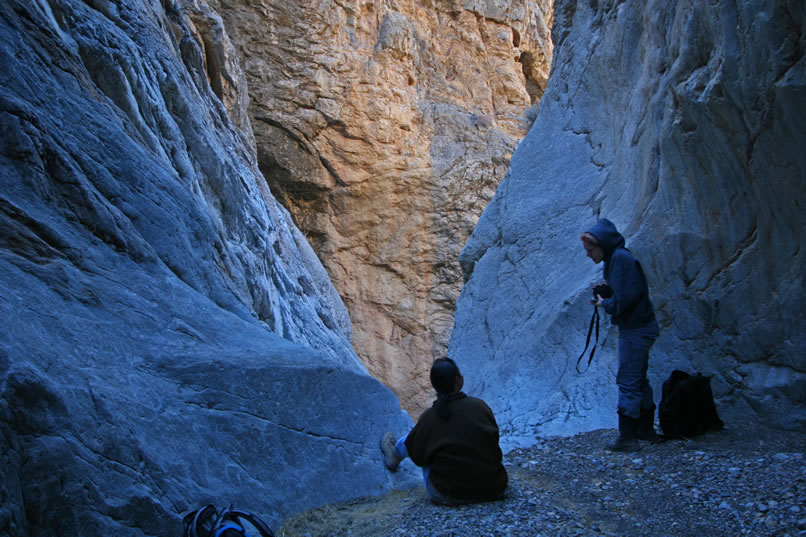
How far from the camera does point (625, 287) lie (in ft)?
13.4

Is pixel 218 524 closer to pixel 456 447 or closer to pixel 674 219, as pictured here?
pixel 456 447

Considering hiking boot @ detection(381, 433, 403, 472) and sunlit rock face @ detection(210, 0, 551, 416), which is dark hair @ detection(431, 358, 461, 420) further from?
sunlit rock face @ detection(210, 0, 551, 416)

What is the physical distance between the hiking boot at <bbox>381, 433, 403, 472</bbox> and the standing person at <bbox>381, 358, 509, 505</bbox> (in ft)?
1.44

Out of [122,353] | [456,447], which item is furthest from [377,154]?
[456,447]

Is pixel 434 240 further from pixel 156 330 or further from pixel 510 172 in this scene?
pixel 156 330

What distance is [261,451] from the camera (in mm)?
3197

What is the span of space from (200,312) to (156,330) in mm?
503

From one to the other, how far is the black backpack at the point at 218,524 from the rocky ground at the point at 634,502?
1.45 feet

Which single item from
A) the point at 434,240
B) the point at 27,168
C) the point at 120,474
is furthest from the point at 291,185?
the point at 120,474

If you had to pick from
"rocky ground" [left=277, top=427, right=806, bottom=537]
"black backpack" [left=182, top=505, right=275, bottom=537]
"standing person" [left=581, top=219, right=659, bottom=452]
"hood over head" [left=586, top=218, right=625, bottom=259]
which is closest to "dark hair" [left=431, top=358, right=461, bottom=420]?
"rocky ground" [left=277, top=427, right=806, bottom=537]

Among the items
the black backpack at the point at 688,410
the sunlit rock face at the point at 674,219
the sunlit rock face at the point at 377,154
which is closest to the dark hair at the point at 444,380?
the black backpack at the point at 688,410

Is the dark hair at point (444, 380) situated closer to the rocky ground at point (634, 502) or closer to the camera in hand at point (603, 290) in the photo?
the rocky ground at point (634, 502)

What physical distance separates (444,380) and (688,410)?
1926 mm

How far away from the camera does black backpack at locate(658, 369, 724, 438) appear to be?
13.6ft
